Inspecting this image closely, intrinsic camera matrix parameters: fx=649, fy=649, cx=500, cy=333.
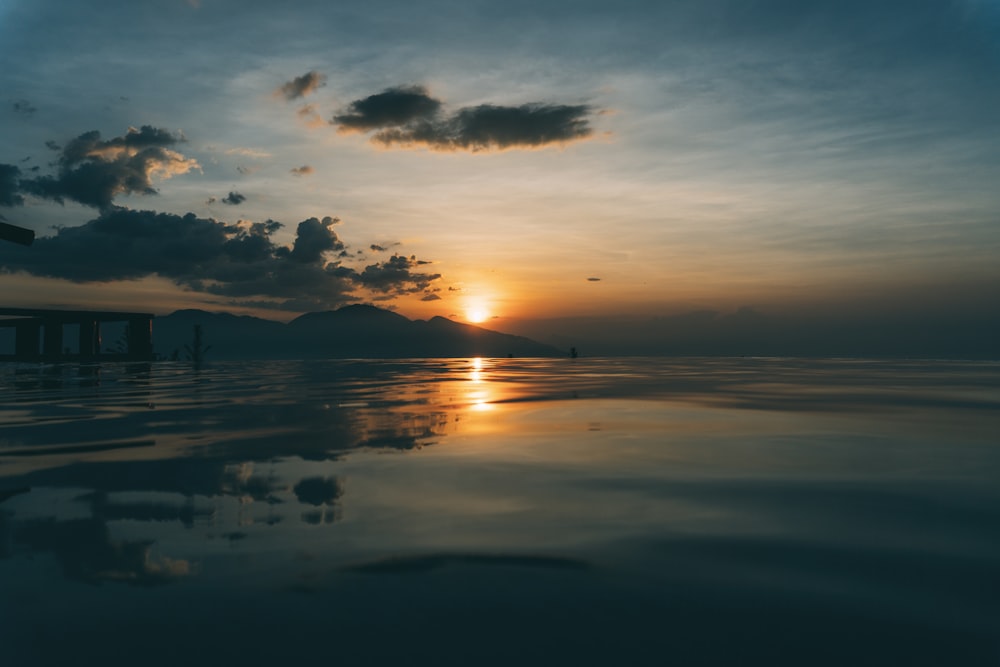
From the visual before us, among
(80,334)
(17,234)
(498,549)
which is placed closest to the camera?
(498,549)

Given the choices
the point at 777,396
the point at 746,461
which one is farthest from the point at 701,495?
the point at 777,396

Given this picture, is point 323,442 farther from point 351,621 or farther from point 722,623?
point 722,623

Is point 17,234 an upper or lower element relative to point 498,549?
upper

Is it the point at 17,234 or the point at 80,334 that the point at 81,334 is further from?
the point at 17,234

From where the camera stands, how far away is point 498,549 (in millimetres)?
4973

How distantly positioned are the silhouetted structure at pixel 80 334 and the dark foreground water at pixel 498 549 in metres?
56.7

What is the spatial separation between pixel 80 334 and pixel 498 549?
225ft

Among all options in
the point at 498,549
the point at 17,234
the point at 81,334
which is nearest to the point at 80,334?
the point at 81,334

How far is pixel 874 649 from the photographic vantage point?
10.9 ft

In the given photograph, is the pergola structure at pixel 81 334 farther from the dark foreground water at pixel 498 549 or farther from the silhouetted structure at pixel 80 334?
the dark foreground water at pixel 498 549

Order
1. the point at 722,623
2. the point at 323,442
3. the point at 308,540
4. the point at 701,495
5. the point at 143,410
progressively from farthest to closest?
the point at 143,410 < the point at 323,442 < the point at 701,495 < the point at 308,540 < the point at 722,623

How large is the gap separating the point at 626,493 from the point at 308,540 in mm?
3306

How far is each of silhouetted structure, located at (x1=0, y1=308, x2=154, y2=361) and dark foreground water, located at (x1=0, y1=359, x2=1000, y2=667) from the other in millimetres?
56661

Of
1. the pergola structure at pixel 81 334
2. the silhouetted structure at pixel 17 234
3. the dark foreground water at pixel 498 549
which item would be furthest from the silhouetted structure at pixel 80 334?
the dark foreground water at pixel 498 549
